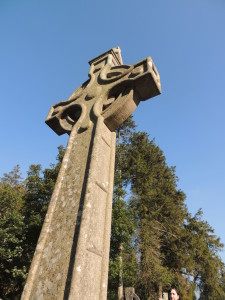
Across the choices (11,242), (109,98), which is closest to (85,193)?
(109,98)

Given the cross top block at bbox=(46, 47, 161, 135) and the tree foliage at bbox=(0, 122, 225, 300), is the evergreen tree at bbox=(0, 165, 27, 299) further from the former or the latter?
the cross top block at bbox=(46, 47, 161, 135)

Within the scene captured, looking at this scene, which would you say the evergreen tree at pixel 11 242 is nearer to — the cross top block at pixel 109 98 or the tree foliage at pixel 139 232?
the tree foliage at pixel 139 232

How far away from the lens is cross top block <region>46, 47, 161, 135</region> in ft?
12.9

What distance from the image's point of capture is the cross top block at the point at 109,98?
395 cm

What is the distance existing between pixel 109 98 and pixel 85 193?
213 centimetres

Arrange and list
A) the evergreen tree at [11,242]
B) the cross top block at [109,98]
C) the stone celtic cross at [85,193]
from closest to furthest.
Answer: the stone celtic cross at [85,193]
the cross top block at [109,98]
the evergreen tree at [11,242]

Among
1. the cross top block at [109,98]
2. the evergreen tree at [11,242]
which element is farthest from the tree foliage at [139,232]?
the cross top block at [109,98]

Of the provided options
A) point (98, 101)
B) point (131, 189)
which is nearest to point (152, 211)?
point (131, 189)

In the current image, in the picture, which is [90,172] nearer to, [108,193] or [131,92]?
[108,193]

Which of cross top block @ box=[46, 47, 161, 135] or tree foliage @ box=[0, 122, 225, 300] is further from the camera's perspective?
tree foliage @ box=[0, 122, 225, 300]

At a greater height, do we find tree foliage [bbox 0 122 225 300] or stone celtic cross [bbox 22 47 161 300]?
tree foliage [bbox 0 122 225 300]

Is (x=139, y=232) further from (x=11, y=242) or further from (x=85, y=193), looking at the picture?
(x=85, y=193)

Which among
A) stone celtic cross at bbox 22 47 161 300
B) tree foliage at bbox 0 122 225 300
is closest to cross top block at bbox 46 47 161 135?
stone celtic cross at bbox 22 47 161 300

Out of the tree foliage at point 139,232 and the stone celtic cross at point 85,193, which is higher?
the tree foliage at point 139,232
